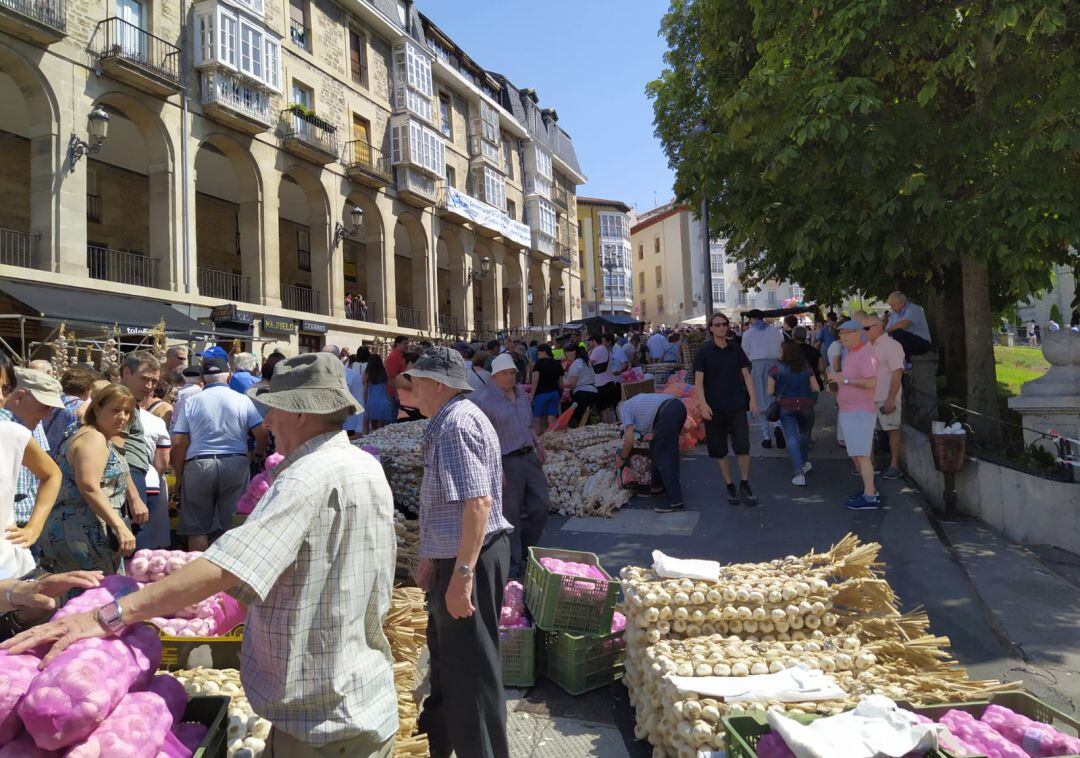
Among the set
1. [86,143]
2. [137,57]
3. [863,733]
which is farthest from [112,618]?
[137,57]

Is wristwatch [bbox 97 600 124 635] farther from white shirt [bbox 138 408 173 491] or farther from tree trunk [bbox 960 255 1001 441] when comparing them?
tree trunk [bbox 960 255 1001 441]

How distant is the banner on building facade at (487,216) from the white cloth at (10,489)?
88.7 ft

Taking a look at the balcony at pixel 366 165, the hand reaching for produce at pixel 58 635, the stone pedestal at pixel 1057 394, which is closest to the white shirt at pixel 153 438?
the hand reaching for produce at pixel 58 635

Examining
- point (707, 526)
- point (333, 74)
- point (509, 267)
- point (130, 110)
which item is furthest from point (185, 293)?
point (509, 267)

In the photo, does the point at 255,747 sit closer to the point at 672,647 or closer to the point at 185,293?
the point at 672,647

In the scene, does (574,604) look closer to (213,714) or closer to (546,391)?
(213,714)

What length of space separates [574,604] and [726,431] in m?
4.00

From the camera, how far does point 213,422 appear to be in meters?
5.55

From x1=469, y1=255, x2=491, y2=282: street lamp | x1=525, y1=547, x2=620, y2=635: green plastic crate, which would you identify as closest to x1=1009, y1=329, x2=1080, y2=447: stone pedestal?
x1=525, y1=547, x2=620, y2=635: green plastic crate

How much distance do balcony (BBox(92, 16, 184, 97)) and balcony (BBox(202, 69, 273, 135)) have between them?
0.82 m

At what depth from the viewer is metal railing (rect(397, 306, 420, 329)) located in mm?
29000

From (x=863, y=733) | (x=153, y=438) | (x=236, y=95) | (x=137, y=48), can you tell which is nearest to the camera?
(x=863, y=733)

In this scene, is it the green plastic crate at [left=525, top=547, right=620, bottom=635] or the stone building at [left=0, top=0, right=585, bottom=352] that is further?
the stone building at [left=0, top=0, right=585, bottom=352]

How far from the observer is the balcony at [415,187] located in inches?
1047
